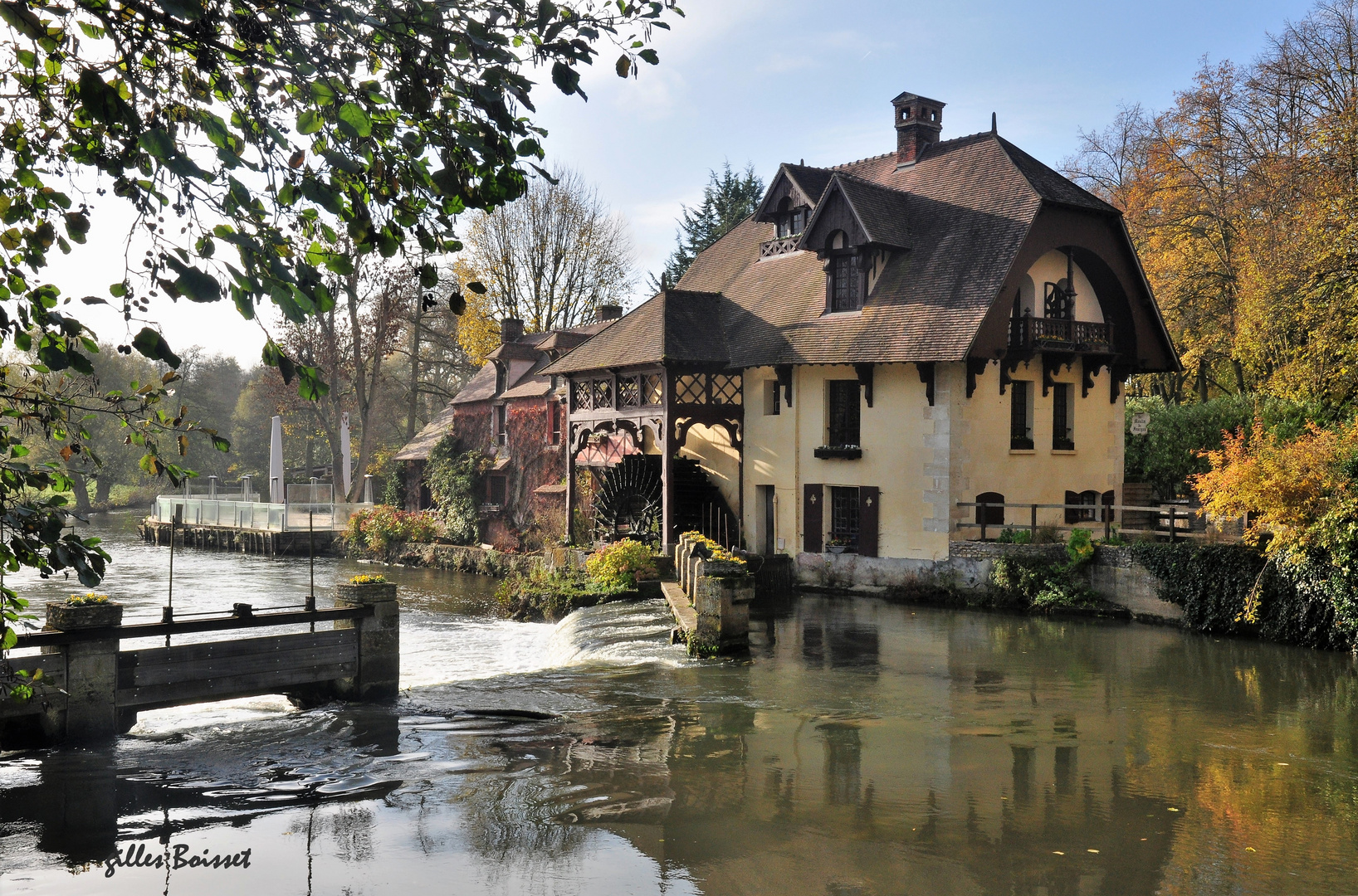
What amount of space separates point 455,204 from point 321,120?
0.68 meters

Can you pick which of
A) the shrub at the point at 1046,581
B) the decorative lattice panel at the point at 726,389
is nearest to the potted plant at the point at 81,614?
the shrub at the point at 1046,581

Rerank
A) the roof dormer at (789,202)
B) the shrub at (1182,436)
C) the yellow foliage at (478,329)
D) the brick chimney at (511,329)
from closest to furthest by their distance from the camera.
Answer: the shrub at (1182,436) → the roof dormer at (789,202) → the brick chimney at (511,329) → the yellow foliage at (478,329)

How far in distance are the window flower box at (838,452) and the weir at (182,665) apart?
12.6 metres

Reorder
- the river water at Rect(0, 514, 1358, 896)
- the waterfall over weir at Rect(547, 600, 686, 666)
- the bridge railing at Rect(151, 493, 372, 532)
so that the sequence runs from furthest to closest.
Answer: the bridge railing at Rect(151, 493, 372, 532)
the waterfall over weir at Rect(547, 600, 686, 666)
the river water at Rect(0, 514, 1358, 896)

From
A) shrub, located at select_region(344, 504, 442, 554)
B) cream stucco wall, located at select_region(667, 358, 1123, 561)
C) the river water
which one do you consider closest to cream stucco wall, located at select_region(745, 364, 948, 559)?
cream stucco wall, located at select_region(667, 358, 1123, 561)

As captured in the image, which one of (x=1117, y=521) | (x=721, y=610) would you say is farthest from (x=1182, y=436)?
(x=721, y=610)

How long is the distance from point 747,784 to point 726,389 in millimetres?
17015

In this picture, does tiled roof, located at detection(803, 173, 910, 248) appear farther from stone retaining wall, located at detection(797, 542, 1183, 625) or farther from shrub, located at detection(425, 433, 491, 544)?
shrub, located at detection(425, 433, 491, 544)

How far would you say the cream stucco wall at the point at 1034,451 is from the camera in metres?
20.7

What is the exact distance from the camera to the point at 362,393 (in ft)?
120

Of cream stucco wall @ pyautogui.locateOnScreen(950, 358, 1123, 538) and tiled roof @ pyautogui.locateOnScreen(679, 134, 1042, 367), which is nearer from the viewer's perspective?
tiled roof @ pyautogui.locateOnScreen(679, 134, 1042, 367)

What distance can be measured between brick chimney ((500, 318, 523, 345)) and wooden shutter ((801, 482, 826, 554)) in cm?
1486

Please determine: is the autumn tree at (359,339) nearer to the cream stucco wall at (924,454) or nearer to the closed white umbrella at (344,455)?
the closed white umbrella at (344,455)
